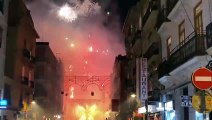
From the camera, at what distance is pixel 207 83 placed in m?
11.2

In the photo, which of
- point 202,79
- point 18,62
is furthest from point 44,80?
point 202,79

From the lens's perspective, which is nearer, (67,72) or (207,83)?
(207,83)

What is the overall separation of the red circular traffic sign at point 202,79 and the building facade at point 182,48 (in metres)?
5.81

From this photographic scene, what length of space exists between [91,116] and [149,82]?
3491 inches

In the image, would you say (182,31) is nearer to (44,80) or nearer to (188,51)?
(188,51)

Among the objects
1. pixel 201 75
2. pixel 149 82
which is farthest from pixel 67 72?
pixel 201 75

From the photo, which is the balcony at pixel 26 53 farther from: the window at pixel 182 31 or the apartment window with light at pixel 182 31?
the window at pixel 182 31

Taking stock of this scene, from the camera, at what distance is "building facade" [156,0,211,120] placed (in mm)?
20031

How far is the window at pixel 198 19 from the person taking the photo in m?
21.8

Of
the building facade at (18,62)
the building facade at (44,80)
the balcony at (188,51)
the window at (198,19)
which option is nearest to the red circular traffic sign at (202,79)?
the balcony at (188,51)

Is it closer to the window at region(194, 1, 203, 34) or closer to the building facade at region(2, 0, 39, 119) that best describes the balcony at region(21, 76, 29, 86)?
the building facade at region(2, 0, 39, 119)

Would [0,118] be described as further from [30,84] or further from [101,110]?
[101,110]

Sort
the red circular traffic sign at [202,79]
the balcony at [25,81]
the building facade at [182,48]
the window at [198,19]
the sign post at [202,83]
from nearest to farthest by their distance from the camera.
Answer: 1. the sign post at [202,83]
2. the red circular traffic sign at [202,79]
3. the building facade at [182,48]
4. the window at [198,19]
5. the balcony at [25,81]

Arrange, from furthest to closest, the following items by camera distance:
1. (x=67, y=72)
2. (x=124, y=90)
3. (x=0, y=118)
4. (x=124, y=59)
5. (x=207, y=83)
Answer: (x=67, y=72) → (x=124, y=59) → (x=124, y=90) → (x=0, y=118) → (x=207, y=83)
